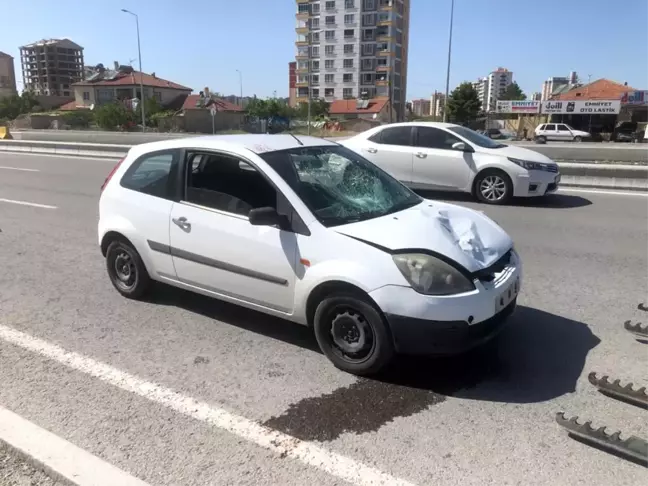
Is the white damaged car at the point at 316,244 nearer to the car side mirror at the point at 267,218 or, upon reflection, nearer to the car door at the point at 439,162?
the car side mirror at the point at 267,218

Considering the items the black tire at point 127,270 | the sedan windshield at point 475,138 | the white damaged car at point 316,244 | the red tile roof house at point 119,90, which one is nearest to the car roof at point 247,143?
the white damaged car at point 316,244

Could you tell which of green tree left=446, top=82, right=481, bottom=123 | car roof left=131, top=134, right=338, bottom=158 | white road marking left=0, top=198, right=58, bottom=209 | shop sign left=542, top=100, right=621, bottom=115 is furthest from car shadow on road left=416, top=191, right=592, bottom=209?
green tree left=446, top=82, right=481, bottom=123

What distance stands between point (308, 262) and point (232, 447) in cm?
131

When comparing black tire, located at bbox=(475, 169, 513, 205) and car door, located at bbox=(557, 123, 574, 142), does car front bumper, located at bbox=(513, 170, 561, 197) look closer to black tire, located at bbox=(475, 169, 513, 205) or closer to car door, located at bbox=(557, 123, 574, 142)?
black tire, located at bbox=(475, 169, 513, 205)

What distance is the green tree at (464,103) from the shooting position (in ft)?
237

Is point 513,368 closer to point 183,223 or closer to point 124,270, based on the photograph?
point 183,223

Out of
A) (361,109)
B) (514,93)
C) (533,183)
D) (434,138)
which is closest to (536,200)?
(533,183)

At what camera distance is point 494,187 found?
411 inches

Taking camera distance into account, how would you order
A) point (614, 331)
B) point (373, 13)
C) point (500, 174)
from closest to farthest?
1. point (614, 331)
2. point (500, 174)
3. point (373, 13)

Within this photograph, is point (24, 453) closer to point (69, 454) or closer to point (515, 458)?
point (69, 454)

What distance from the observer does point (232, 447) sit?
292 cm

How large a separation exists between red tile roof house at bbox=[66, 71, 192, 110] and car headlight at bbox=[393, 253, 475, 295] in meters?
96.0

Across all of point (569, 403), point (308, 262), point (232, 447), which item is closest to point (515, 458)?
point (569, 403)

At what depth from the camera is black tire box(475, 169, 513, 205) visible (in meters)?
10.3
